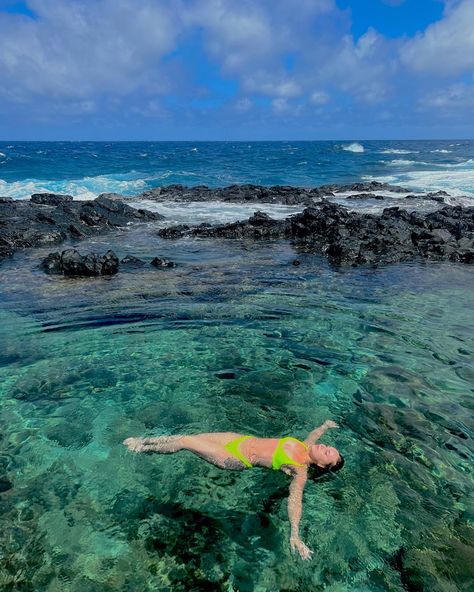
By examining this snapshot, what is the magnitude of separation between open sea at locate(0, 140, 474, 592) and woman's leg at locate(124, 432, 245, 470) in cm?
12

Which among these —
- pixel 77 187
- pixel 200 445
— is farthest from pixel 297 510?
pixel 77 187


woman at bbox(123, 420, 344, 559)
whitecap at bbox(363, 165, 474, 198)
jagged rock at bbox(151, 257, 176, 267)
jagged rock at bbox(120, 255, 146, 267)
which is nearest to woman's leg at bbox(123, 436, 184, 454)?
woman at bbox(123, 420, 344, 559)

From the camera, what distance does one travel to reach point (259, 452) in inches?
221

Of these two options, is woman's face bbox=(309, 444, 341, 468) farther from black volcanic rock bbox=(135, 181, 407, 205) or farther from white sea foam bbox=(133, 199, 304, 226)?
black volcanic rock bbox=(135, 181, 407, 205)

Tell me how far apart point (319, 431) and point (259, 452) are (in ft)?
3.51

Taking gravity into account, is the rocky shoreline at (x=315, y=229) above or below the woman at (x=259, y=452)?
below

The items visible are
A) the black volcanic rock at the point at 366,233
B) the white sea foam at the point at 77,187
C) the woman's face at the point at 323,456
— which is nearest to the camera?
the woman's face at the point at 323,456

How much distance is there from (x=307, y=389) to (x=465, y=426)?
91.7 inches

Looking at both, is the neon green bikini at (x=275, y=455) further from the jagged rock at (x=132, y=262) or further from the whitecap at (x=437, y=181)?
the whitecap at (x=437, y=181)

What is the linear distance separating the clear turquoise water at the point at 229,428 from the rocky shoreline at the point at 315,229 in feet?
17.8

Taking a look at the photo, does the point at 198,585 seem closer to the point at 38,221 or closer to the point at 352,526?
the point at 352,526

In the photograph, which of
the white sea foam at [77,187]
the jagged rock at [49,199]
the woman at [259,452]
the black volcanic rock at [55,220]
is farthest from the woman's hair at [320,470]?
the white sea foam at [77,187]

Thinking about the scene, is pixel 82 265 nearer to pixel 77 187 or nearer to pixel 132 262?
pixel 132 262

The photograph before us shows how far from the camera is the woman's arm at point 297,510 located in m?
4.58
